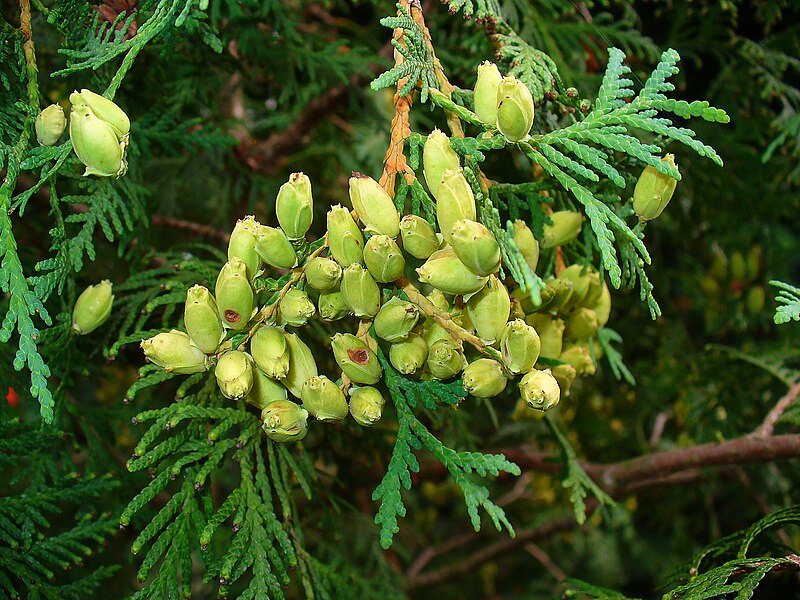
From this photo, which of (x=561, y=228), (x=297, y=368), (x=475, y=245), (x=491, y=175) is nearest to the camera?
(x=475, y=245)

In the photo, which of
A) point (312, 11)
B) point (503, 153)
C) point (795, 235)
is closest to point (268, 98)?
point (312, 11)

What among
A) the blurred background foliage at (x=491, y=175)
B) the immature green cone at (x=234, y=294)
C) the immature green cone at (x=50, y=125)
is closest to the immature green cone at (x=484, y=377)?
the immature green cone at (x=234, y=294)

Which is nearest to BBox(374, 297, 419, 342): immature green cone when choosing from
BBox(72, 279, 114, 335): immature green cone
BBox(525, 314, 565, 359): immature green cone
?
BBox(525, 314, 565, 359): immature green cone

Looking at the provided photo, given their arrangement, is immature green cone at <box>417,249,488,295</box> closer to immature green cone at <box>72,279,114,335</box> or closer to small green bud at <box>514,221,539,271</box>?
small green bud at <box>514,221,539,271</box>

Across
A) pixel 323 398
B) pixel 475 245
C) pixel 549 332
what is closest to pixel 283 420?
pixel 323 398

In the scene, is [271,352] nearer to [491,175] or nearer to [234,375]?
[234,375]

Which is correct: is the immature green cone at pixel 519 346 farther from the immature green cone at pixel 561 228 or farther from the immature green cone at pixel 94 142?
the immature green cone at pixel 94 142
